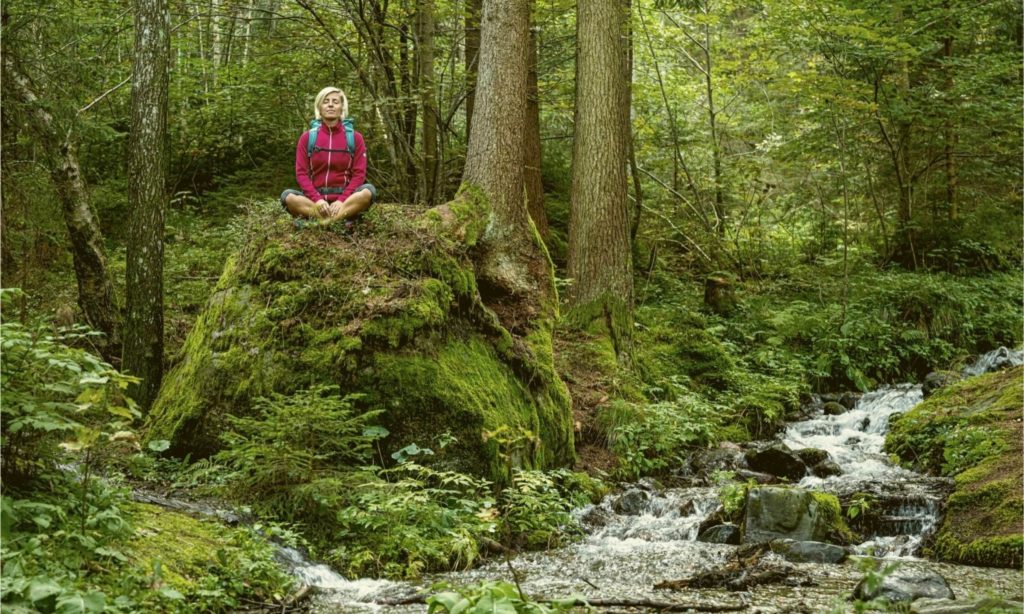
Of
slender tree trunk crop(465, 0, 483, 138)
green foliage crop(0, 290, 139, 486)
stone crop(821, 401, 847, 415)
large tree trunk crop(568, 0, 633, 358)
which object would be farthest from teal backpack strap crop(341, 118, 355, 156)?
stone crop(821, 401, 847, 415)

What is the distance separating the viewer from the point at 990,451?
7719 millimetres

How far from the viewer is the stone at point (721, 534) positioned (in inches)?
267

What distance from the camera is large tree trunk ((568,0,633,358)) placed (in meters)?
10.7

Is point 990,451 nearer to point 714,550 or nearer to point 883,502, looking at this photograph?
point 883,502

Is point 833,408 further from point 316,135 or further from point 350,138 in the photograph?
point 316,135

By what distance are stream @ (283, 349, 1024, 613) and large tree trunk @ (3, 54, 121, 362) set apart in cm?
523

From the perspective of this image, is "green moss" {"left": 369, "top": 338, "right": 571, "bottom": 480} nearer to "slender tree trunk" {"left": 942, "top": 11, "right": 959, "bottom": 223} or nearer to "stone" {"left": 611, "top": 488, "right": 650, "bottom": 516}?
"stone" {"left": 611, "top": 488, "right": 650, "bottom": 516}

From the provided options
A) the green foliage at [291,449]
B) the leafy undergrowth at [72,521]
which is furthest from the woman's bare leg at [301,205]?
the leafy undergrowth at [72,521]

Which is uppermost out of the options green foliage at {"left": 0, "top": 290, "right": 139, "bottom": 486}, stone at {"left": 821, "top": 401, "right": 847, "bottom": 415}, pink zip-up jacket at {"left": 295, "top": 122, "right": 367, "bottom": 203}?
pink zip-up jacket at {"left": 295, "top": 122, "right": 367, "bottom": 203}

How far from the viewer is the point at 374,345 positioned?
705 centimetres

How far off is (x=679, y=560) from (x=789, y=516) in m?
1.09

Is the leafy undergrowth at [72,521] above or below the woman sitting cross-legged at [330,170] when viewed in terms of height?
below

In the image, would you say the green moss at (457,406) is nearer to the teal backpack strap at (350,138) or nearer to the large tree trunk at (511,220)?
the large tree trunk at (511,220)

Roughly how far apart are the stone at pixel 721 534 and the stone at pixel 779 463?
2065 mm
